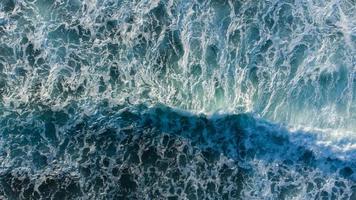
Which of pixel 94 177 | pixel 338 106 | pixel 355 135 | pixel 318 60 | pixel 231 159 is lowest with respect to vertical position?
pixel 94 177

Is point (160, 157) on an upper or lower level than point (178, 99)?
lower

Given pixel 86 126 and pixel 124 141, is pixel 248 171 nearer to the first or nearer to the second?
pixel 124 141

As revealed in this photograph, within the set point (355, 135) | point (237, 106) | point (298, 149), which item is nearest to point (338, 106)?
point (355, 135)
